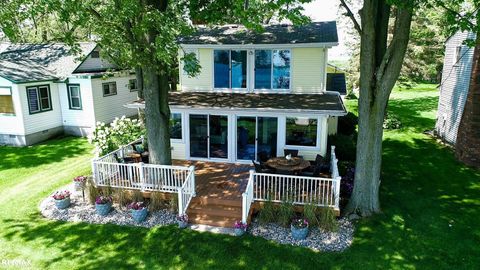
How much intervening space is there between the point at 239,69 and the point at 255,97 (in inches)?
69.3

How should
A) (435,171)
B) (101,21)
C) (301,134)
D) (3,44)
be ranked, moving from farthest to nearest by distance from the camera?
(3,44) → (435,171) → (301,134) → (101,21)

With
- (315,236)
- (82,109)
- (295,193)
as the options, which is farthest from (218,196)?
(82,109)

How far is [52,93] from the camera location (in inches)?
834

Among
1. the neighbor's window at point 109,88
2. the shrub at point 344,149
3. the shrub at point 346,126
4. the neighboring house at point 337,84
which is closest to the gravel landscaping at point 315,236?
the shrub at point 344,149

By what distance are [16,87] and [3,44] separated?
9.90 m

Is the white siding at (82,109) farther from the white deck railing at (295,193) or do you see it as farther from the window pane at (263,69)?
the white deck railing at (295,193)

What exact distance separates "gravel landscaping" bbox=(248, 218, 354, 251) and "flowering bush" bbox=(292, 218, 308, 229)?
0.36 metres

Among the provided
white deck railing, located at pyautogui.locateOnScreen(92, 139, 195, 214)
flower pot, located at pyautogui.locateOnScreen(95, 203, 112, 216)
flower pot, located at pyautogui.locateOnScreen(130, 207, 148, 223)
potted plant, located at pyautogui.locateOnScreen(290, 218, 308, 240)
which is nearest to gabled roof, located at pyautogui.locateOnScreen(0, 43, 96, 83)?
white deck railing, located at pyautogui.locateOnScreen(92, 139, 195, 214)

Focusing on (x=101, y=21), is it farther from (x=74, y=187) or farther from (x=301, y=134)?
(x=301, y=134)

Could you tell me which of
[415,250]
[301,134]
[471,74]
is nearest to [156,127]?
[301,134]

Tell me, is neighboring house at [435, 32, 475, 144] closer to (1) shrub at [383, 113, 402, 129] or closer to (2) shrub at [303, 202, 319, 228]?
(1) shrub at [383, 113, 402, 129]

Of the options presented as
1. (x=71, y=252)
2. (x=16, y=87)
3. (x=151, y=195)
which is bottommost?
(x=71, y=252)

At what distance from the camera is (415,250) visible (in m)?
9.14

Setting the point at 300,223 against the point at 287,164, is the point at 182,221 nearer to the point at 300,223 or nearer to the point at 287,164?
the point at 300,223
